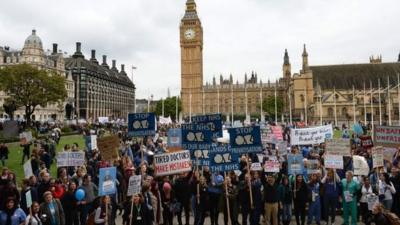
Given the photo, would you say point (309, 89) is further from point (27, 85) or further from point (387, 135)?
point (387, 135)

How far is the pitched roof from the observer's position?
94475 mm

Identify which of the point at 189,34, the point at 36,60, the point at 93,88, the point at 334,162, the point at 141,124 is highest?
the point at 189,34

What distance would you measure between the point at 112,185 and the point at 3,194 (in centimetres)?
248

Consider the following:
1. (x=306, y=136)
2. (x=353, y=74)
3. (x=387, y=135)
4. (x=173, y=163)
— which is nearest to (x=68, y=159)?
(x=173, y=163)

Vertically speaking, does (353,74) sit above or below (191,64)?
below

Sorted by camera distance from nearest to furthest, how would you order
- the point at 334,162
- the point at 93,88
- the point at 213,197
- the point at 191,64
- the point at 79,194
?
1. the point at 79,194
2. the point at 213,197
3. the point at 334,162
4. the point at 93,88
5. the point at 191,64

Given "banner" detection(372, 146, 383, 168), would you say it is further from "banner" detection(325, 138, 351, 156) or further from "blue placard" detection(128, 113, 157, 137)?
"blue placard" detection(128, 113, 157, 137)

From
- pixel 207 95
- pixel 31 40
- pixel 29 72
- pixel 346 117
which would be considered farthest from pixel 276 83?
pixel 29 72

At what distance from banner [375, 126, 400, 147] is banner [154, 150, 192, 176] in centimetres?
670

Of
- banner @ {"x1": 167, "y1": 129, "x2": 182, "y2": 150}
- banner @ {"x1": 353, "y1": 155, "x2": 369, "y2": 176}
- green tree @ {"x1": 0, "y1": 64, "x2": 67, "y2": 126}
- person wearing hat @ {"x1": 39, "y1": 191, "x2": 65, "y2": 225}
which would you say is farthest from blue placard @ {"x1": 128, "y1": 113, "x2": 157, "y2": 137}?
green tree @ {"x1": 0, "y1": 64, "x2": 67, "y2": 126}

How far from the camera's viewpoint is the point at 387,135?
45.6 ft

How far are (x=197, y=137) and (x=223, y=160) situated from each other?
1.07 metres

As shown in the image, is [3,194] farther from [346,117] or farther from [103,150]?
[346,117]

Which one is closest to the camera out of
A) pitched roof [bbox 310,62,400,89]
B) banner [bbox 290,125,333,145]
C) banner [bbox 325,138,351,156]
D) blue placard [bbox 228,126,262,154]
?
blue placard [bbox 228,126,262,154]
